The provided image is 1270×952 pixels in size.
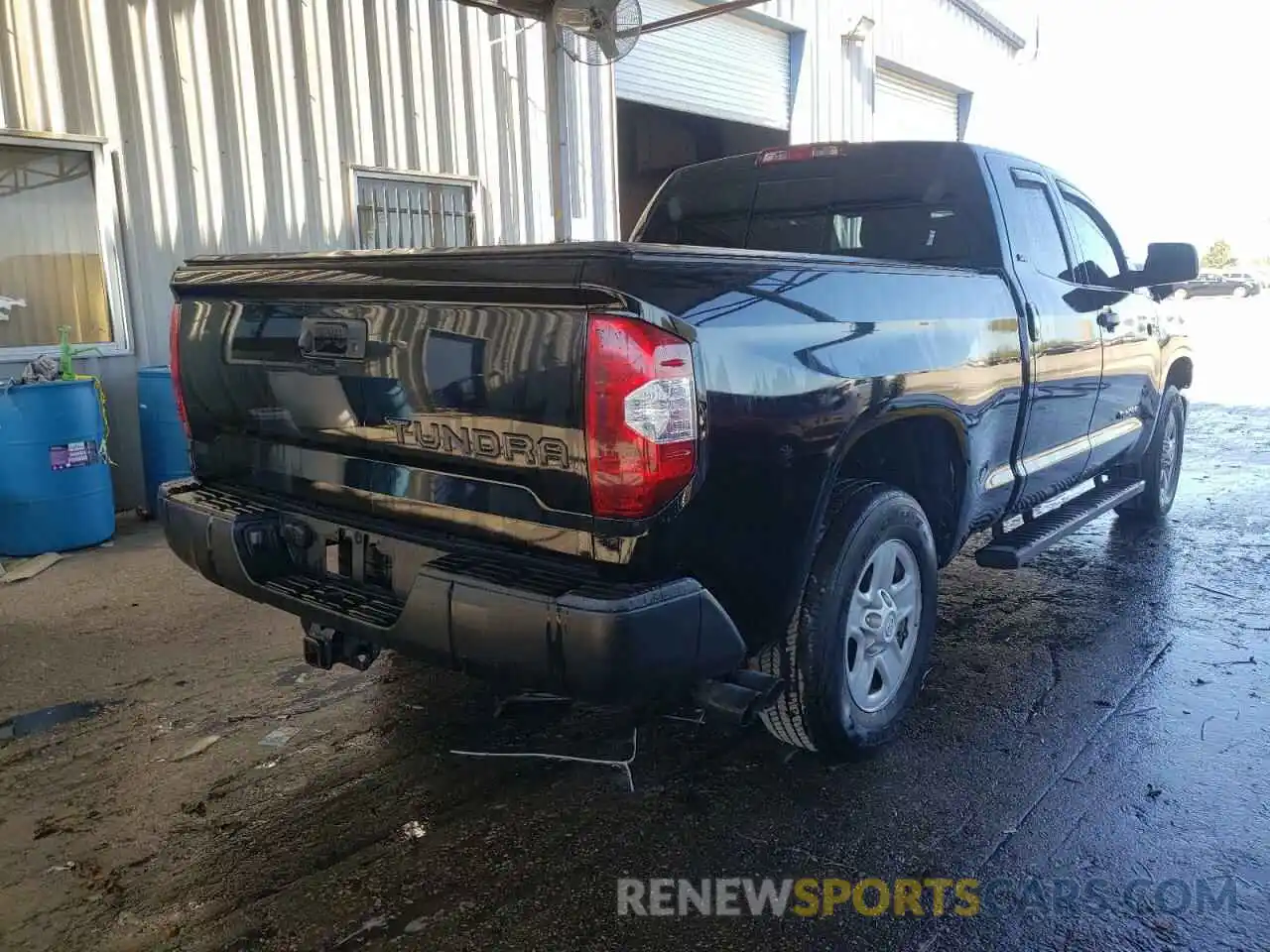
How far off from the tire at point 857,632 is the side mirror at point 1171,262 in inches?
98.6

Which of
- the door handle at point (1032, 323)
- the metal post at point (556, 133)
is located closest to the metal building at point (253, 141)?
the metal post at point (556, 133)

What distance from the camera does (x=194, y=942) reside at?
91.9 inches

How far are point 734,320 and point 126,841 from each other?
219 cm

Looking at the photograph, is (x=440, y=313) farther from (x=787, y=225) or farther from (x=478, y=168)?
(x=478, y=168)

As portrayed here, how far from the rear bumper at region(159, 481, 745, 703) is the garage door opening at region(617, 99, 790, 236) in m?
13.3

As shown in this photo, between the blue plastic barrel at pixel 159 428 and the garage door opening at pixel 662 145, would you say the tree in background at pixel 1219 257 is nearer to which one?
the garage door opening at pixel 662 145

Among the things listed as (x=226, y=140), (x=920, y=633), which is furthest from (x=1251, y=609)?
(x=226, y=140)

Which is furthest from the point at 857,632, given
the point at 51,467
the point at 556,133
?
the point at 556,133

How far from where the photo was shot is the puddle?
352 cm

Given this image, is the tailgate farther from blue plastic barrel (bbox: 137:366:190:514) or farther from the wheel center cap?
blue plastic barrel (bbox: 137:366:190:514)

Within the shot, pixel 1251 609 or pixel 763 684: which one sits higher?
pixel 763 684

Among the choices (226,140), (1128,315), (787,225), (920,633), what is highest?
(226,140)

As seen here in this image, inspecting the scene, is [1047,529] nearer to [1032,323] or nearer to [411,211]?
[1032,323]

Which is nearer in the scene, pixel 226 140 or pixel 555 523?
pixel 555 523
